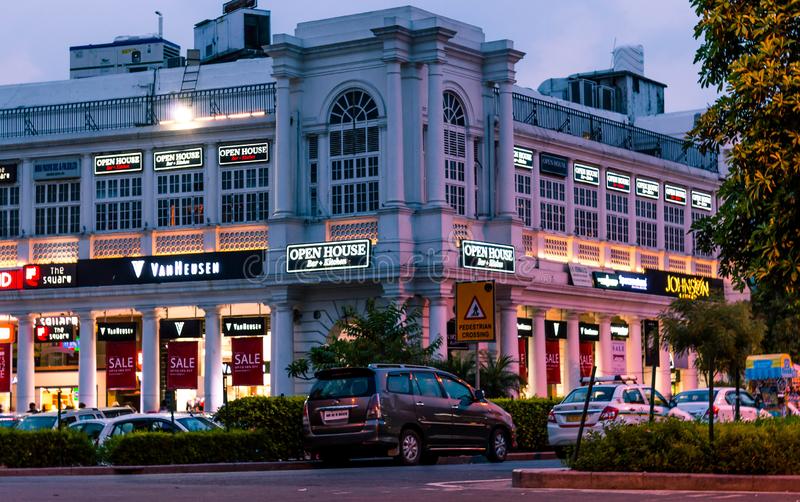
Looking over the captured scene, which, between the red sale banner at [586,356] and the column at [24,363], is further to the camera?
the red sale banner at [586,356]

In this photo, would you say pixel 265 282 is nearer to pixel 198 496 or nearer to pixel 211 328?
pixel 211 328

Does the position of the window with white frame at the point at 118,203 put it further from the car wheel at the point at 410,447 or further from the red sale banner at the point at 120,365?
the car wheel at the point at 410,447

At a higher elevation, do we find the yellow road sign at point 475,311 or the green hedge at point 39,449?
the yellow road sign at point 475,311

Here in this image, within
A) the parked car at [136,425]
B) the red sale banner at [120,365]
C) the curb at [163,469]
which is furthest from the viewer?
the red sale banner at [120,365]

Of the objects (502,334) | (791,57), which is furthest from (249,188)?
(791,57)

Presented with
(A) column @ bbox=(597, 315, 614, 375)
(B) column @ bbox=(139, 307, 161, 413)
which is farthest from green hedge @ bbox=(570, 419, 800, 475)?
(A) column @ bbox=(597, 315, 614, 375)

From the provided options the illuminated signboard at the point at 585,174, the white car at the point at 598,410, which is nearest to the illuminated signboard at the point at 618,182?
the illuminated signboard at the point at 585,174

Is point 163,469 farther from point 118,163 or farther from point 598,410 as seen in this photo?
point 118,163

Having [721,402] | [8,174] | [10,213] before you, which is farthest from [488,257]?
[8,174]

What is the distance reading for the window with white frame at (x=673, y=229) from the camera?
201ft

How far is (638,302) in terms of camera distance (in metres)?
58.8

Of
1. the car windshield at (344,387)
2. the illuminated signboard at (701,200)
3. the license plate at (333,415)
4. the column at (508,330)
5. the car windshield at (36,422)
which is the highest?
the illuminated signboard at (701,200)

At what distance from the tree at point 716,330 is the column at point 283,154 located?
15.7 metres

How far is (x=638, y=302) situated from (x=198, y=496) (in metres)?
41.8
